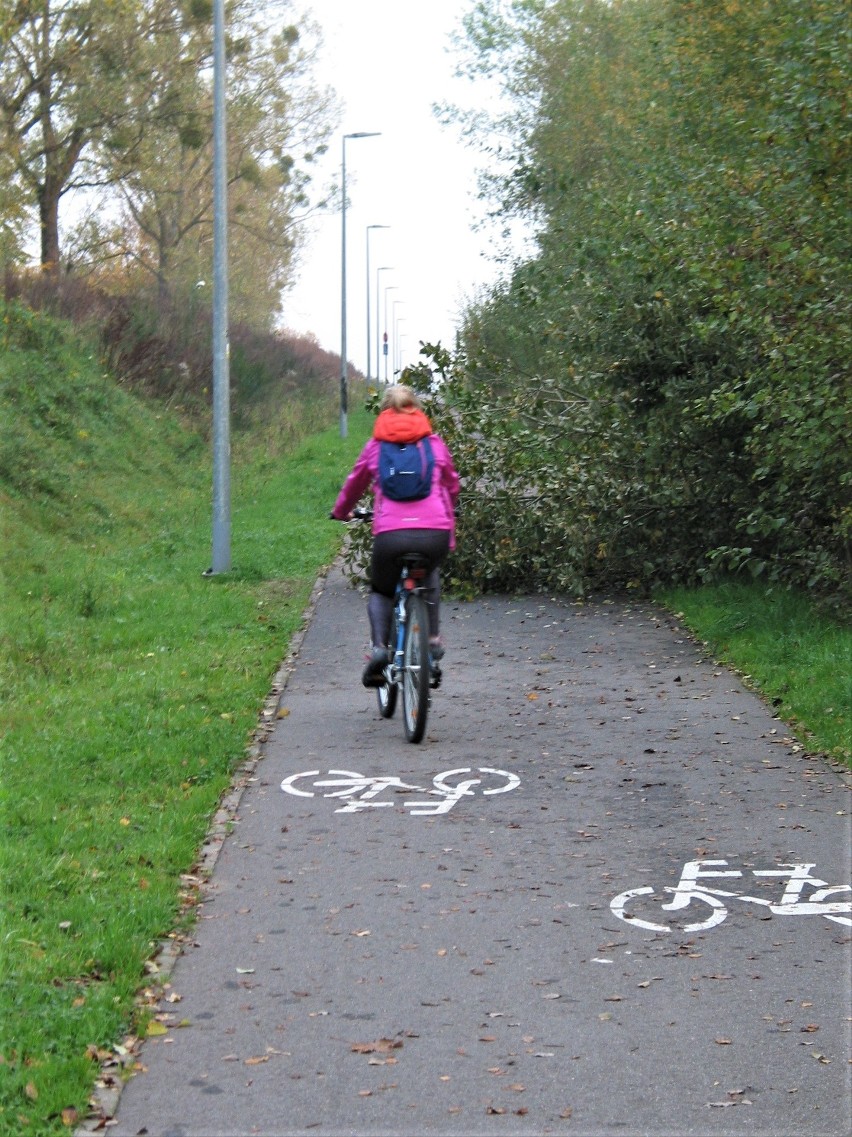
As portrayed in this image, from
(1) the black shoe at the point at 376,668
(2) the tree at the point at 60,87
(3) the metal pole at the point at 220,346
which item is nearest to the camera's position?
(1) the black shoe at the point at 376,668

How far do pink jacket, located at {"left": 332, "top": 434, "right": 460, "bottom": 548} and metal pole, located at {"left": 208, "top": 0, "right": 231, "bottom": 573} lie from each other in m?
7.84

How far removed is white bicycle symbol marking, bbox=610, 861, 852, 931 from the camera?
232 inches

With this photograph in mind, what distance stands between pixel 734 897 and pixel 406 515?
368 centimetres

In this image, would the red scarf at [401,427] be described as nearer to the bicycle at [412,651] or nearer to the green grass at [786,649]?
the bicycle at [412,651]

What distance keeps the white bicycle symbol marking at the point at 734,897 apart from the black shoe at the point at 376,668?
3.29 meters

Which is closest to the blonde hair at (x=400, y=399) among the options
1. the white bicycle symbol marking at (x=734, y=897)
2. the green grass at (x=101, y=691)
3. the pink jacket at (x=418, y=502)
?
the pink jacket at (x=418, y=502)

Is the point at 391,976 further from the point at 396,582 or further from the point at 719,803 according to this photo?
the point at 396,582

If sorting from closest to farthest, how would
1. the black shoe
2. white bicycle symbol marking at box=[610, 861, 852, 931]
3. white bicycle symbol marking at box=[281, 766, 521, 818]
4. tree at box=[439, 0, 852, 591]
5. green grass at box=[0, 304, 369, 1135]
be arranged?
green grass at box=[0, 304, 369, 1135] < white bicycle symbol marking at box=[610, 861, 852, 931] < white bicycle symbol marking at box=[281, 766, 521, 818] < the black shoe < tree at box=[439, 0, 852, 591]

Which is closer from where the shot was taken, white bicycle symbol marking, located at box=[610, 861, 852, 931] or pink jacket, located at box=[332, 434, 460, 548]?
white bicycle symbol marking, located at box=[610, 861, 852, 931]

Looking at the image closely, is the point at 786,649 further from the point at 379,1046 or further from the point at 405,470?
the point at 379,1046

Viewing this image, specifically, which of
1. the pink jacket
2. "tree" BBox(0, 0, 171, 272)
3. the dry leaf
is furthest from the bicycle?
"tree" BBox(0, 0, 171, 272)

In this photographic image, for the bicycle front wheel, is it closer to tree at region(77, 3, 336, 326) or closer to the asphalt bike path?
the asphalt bike path

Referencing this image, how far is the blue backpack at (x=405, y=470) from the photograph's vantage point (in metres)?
9.17

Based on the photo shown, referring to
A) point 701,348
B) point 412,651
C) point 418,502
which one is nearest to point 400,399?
point 418,502
